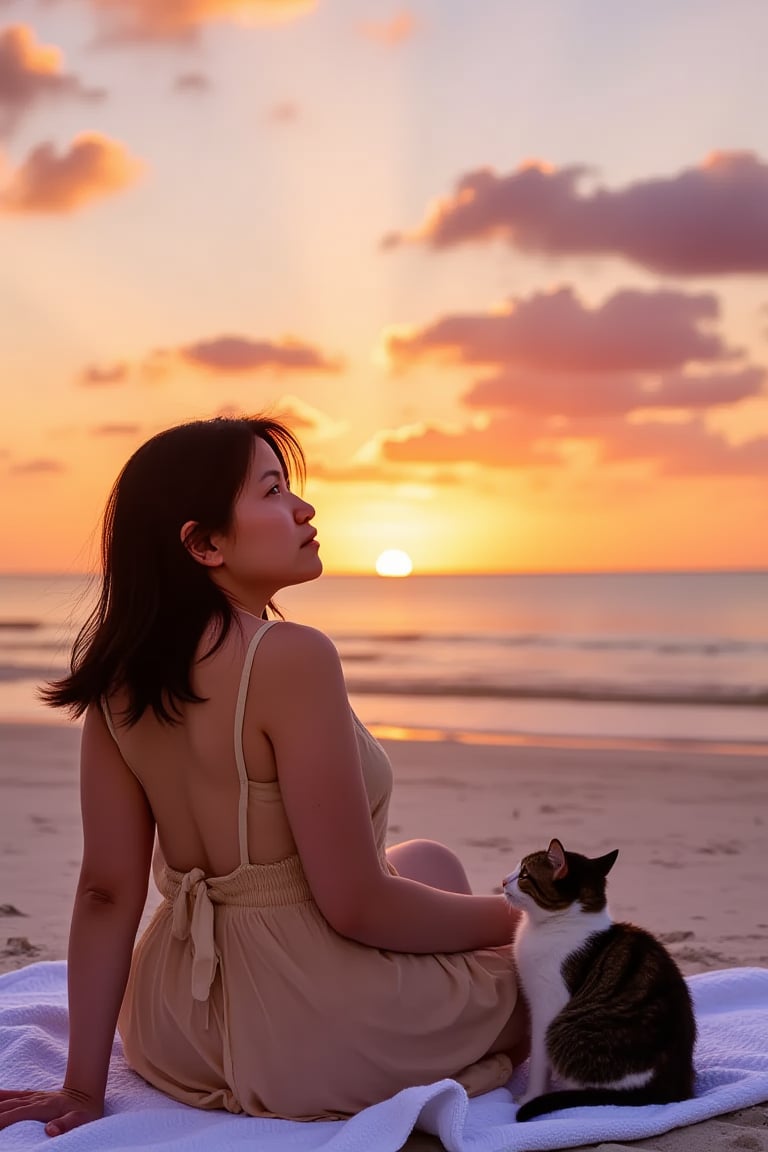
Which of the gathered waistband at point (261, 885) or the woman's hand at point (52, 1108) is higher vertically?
→ the gathered waistband at point (261, 885)

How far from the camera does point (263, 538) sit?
2545mm

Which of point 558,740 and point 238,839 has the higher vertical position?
point 238,839

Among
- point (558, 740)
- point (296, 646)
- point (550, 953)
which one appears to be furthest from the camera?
point (558, 740)

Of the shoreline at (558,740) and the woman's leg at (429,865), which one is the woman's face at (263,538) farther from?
the shoreline at (558,740)

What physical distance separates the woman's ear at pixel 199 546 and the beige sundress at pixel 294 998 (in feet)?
1.49

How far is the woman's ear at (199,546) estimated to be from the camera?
8.16ft

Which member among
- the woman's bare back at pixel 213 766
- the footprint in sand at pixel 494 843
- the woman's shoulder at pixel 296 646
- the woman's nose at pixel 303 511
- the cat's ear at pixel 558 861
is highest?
the woman's nose at pixel 303 511

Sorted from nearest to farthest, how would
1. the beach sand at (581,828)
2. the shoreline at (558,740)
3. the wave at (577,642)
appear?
the beach sand at (581,828), the shoreline at (558,740), the wave at (577,642)

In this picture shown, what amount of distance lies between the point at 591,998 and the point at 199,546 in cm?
128

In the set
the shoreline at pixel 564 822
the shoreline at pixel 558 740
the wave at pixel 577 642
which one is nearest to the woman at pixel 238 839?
the shoreline at pixel 564 822

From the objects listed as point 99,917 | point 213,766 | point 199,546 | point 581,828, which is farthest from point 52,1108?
point 581,828

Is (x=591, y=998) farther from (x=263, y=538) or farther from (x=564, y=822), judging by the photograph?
(x=564, y=822)

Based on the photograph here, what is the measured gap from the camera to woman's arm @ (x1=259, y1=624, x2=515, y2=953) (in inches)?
93.0

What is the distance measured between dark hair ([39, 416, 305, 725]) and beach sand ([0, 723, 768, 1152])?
1.17m
